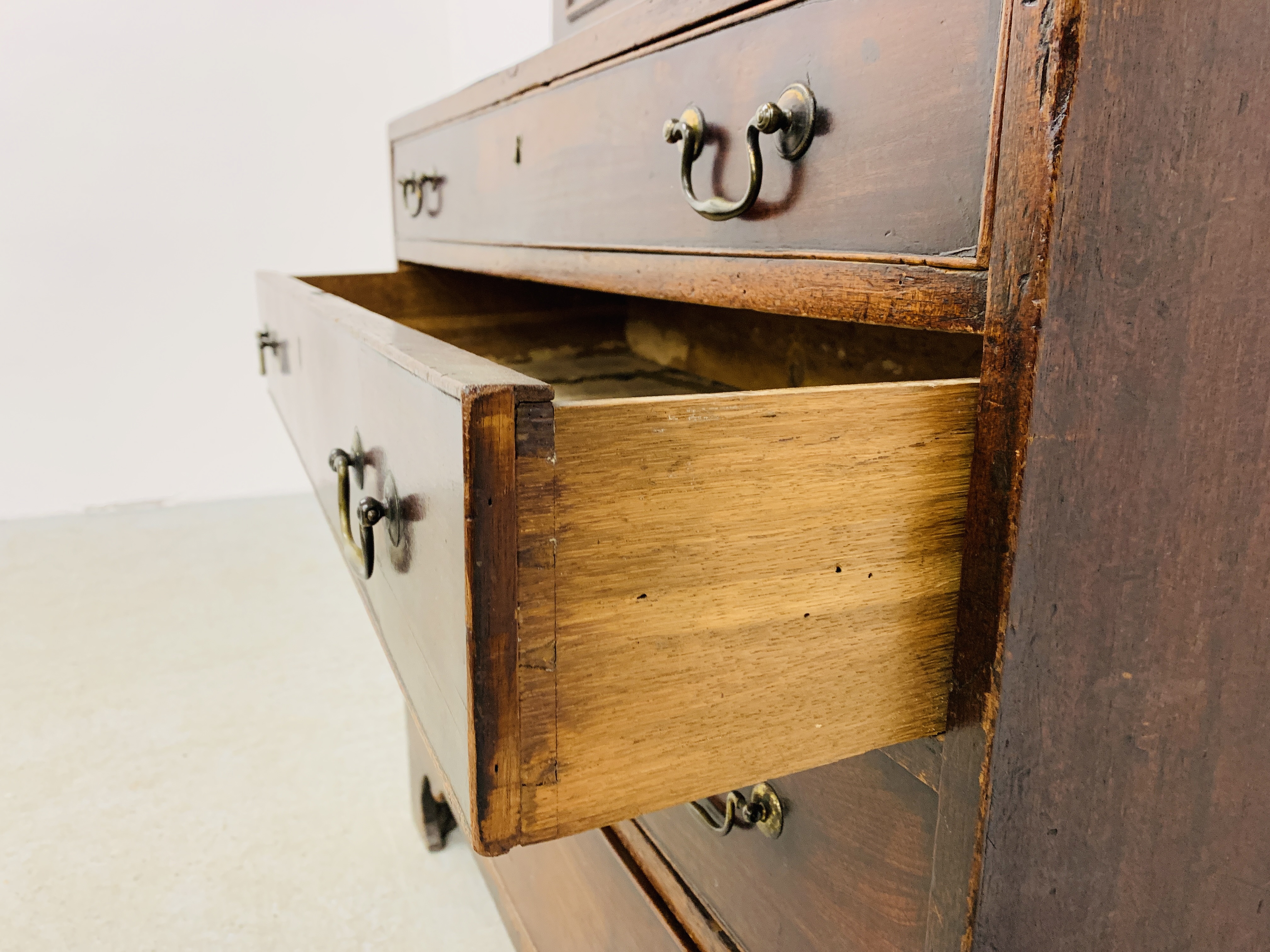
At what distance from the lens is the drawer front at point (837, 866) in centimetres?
44

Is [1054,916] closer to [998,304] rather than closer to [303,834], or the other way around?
[998,304]

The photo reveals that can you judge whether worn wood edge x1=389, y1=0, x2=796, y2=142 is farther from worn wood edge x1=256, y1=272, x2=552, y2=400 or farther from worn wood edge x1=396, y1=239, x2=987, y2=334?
worn wood edge x1=256, y1=272, x2=552, y2=400

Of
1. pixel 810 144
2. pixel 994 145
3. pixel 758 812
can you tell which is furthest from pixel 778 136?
pixel 758 812


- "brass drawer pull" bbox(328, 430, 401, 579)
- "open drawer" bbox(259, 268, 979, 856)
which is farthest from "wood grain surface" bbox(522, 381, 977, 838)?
"brass drawer pull" bbox(328, 430, 401, 579)

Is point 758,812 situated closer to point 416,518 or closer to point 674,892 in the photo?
point 674,892

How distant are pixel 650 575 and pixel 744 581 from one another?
0.04m

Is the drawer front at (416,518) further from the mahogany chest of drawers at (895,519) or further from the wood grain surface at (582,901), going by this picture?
the wood grain surface at (582,901)

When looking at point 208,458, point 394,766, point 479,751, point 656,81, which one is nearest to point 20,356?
point 208,458

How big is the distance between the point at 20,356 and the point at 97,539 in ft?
1.81

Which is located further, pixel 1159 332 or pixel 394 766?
pixel 394 766

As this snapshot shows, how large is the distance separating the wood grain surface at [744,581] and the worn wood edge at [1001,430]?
0.04 feet

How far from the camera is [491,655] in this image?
32cm

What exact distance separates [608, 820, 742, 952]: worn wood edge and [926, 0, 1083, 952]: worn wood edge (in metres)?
0.20

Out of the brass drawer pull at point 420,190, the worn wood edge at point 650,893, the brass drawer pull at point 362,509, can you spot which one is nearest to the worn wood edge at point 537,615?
the brass drawer pull at point 362,509
